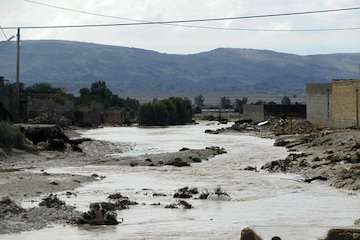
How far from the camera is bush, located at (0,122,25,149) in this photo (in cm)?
4222

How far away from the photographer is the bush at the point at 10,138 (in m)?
42.2

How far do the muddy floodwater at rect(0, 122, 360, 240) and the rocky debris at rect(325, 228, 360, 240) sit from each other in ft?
0.91

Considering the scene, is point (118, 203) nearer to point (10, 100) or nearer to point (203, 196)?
point (203, 196)

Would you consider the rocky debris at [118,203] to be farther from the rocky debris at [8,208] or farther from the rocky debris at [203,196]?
the rocky debris at [203,196]

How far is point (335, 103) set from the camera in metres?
66.4

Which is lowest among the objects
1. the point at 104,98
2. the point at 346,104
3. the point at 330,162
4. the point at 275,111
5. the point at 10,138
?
the point at 330,162

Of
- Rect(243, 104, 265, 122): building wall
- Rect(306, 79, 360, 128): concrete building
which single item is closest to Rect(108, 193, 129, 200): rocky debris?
Rect(306, 79, 360, 128): concrete building

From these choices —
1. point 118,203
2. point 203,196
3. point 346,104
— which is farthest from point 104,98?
point 118,203

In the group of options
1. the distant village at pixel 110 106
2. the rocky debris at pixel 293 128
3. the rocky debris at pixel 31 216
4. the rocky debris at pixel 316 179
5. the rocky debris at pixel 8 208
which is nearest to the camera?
the rocky debris at pixel 31 216

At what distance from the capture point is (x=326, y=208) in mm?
21500

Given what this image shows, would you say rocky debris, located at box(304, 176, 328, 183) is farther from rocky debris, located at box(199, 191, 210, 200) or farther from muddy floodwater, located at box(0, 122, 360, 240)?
rocky debris, located at box(199, 191, 210, 200)

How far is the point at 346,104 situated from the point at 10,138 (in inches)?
1237

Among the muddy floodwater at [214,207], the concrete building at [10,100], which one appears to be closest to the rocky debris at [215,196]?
the muddy floodwater at [214,207]

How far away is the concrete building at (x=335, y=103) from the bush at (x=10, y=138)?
28.0 m
